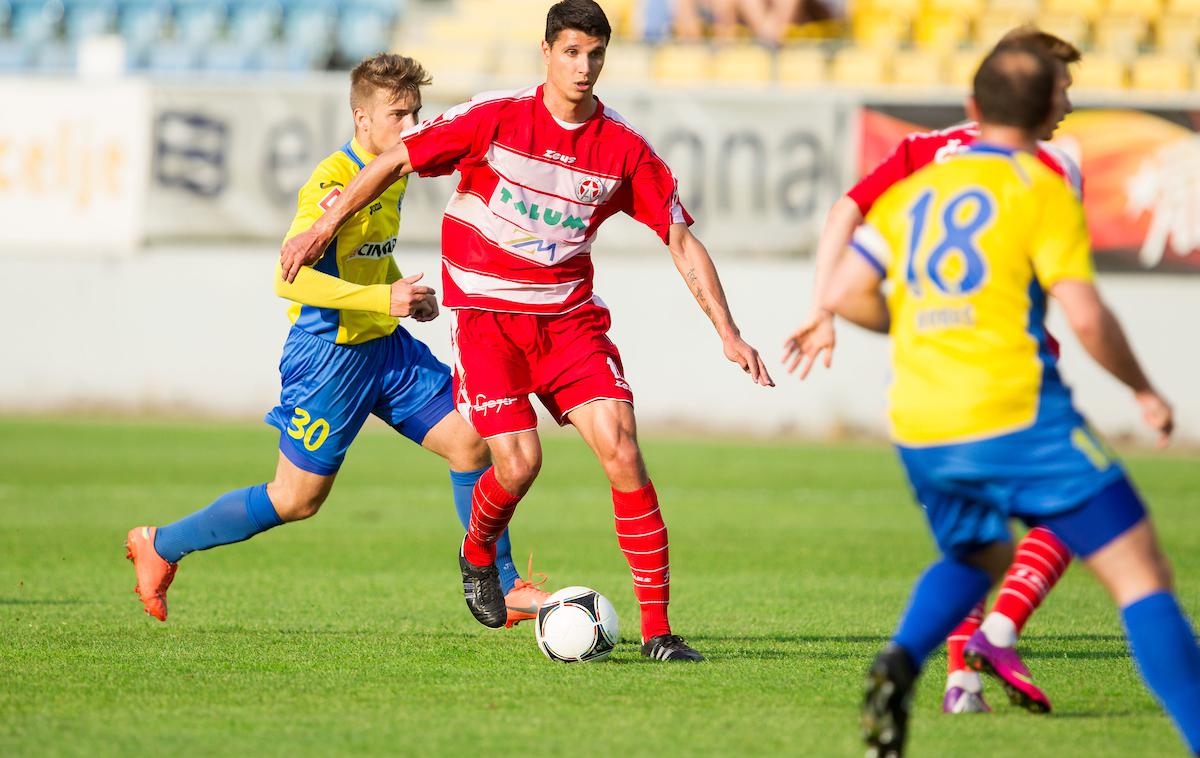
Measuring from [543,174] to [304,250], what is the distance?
92 centimetres

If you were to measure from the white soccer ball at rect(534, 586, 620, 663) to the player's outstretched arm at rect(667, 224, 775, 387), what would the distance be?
102 centimetres

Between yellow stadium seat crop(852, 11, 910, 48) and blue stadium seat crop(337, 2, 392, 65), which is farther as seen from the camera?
blue stadium seat crop(337, 2, 392, 65)

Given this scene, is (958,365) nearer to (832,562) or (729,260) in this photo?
(832,562)

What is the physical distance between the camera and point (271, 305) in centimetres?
1691

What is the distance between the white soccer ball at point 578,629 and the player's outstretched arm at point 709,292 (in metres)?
1.02

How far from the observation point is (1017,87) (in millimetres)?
3744

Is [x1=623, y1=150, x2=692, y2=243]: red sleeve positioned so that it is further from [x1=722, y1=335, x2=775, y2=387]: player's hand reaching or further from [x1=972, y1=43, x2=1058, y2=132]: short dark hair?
[x1=972, y1=43, x2=1058, y2=132]: short dark hair

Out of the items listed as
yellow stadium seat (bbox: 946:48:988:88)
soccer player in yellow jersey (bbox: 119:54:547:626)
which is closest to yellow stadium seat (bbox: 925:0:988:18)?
yellow stadium seat (bbox: 946:48:988:88)

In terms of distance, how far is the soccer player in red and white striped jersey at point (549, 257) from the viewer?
5512 mm

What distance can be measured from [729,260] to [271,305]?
5121 mm

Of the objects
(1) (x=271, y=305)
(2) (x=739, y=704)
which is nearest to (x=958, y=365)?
(2) (x=739, y=704)

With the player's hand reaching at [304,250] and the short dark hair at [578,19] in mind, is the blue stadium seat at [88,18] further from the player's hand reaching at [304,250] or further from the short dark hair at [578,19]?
the short dark hair at [578,19]

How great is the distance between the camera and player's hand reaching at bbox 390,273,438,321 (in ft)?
18.2

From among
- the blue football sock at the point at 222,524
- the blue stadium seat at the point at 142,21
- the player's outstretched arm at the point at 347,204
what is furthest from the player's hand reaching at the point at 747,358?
the blue stadium seat at the point at 142,21
